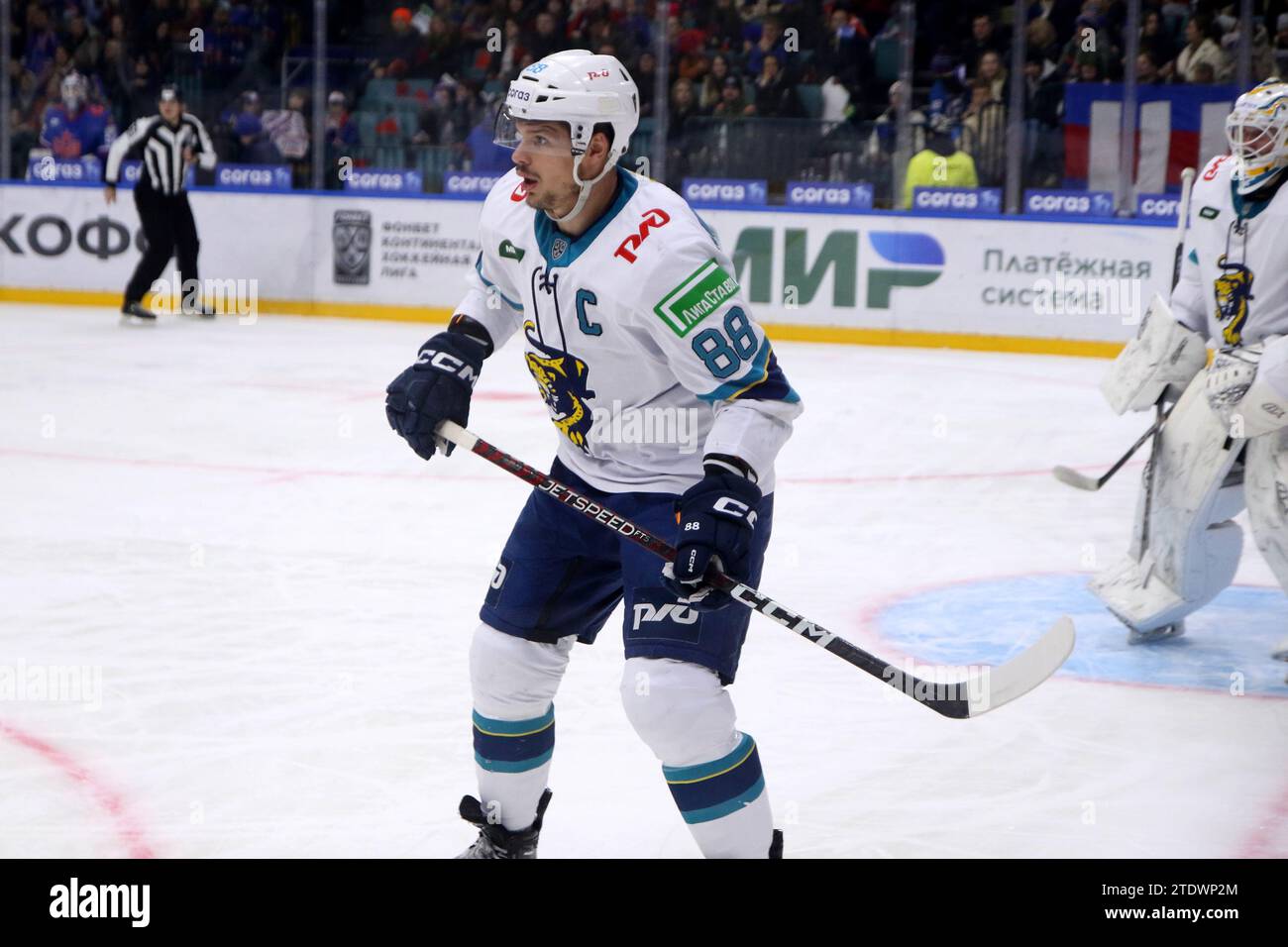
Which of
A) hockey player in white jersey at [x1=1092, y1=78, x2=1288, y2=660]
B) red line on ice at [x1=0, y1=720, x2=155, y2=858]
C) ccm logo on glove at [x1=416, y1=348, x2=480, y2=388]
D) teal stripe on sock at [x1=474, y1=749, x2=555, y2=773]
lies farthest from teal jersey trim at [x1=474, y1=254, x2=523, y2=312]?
hockey player in white jersey at [x1=1092, y1=78, x2=1288, y2=660]

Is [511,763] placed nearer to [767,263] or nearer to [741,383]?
[741,383]

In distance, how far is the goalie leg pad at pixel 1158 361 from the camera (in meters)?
3.87

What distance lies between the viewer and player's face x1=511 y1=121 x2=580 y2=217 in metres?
2.36

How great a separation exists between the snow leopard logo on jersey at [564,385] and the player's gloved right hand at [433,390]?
96 mm

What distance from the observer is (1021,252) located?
9688 mm

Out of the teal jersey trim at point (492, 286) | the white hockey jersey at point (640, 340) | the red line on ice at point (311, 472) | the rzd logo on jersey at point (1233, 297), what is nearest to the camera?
the white hockey jersey at point (640, 340)

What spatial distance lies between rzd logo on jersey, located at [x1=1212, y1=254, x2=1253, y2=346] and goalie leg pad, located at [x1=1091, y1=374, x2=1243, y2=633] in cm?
15

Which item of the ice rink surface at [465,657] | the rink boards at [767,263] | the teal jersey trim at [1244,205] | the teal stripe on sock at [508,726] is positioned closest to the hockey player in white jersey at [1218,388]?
the teal jersey trim at [1244,205]

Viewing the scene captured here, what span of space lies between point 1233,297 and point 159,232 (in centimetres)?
802

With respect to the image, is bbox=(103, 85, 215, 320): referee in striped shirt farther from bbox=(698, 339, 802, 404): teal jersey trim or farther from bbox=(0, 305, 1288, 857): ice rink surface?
bbox=(698, 339, 802, 404): teal jersey trim

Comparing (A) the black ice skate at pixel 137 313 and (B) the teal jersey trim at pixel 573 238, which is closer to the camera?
(B) the teal jersey trim at pixel 573 238

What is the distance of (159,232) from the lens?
1041cm

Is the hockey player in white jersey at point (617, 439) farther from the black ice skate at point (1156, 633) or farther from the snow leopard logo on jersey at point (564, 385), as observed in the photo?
the black ice skate at point (1156, 633)
